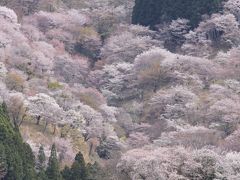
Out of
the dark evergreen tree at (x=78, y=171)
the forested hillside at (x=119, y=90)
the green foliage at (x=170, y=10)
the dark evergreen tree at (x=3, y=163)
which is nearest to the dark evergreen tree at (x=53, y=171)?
the forested hillside at (x=119, y=90)

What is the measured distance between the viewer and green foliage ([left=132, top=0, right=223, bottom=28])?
215 feet

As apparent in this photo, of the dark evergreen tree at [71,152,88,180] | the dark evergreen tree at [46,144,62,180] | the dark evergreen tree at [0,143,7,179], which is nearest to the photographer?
the dark evergreen tree at [0,143,7,179]

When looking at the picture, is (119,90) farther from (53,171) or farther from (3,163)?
(3,163)

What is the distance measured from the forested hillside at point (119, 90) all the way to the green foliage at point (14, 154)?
0.19 ft

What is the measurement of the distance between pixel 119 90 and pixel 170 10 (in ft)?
42.3

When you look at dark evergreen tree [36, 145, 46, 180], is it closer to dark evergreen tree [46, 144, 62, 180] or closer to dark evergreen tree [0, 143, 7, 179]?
dark evergreen tree [46, 144, 62, 180]

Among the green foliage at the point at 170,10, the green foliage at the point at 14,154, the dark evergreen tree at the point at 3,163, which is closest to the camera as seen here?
the dark evergreen tree at the point at 3,163

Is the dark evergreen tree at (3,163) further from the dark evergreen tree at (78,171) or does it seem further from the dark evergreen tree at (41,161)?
the dark evergreen tree at (78,171)

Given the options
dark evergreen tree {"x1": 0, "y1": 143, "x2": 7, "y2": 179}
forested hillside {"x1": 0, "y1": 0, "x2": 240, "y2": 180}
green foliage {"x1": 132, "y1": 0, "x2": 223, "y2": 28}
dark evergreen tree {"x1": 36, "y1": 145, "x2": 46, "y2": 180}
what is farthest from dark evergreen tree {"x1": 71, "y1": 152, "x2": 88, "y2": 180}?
green foliage {"x1": 132, "y1": 0, "x2": 223, "y2": 28}

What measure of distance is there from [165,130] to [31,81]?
11.1m

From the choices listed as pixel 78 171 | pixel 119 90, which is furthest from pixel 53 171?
pixel 119 90

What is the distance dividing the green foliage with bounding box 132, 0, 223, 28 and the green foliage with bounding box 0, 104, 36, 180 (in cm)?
3315

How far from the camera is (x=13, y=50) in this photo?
182 feet

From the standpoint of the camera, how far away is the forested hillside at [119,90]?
3709 cm
